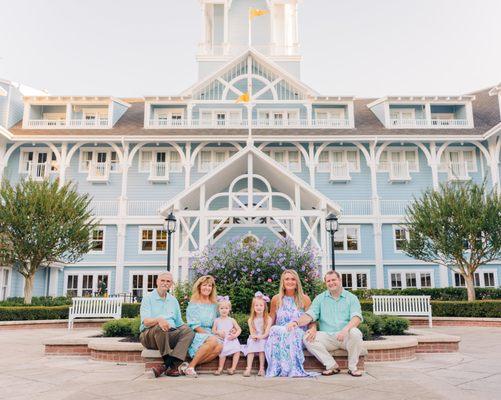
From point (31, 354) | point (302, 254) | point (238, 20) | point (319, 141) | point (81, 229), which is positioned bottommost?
point (31, 354)

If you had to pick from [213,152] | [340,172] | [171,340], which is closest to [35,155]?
[213,152]

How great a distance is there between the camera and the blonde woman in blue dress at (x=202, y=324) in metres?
6.45

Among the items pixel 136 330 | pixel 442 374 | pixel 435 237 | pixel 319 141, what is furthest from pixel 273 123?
pixel 442 374

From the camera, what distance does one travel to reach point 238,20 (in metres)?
30.5

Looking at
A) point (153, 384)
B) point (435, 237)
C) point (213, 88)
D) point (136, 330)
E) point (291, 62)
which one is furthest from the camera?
point (291, 62)

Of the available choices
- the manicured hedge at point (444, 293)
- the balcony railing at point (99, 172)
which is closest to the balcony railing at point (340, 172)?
the manicured hedge at point (444, 293)

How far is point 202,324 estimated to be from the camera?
22.4ft

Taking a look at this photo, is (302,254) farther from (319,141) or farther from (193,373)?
(319,141)

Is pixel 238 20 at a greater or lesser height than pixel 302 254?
greater

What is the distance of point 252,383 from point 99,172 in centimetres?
2185

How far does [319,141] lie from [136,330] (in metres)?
17.9

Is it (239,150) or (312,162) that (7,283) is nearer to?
(239,150)

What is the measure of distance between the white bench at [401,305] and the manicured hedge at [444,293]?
5.47 meters

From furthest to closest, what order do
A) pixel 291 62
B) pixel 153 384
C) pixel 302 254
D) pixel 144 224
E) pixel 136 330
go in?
pixel 291 62
pixel 144 224
pixel 302 254
pixel 136 330
pixel 153 384
